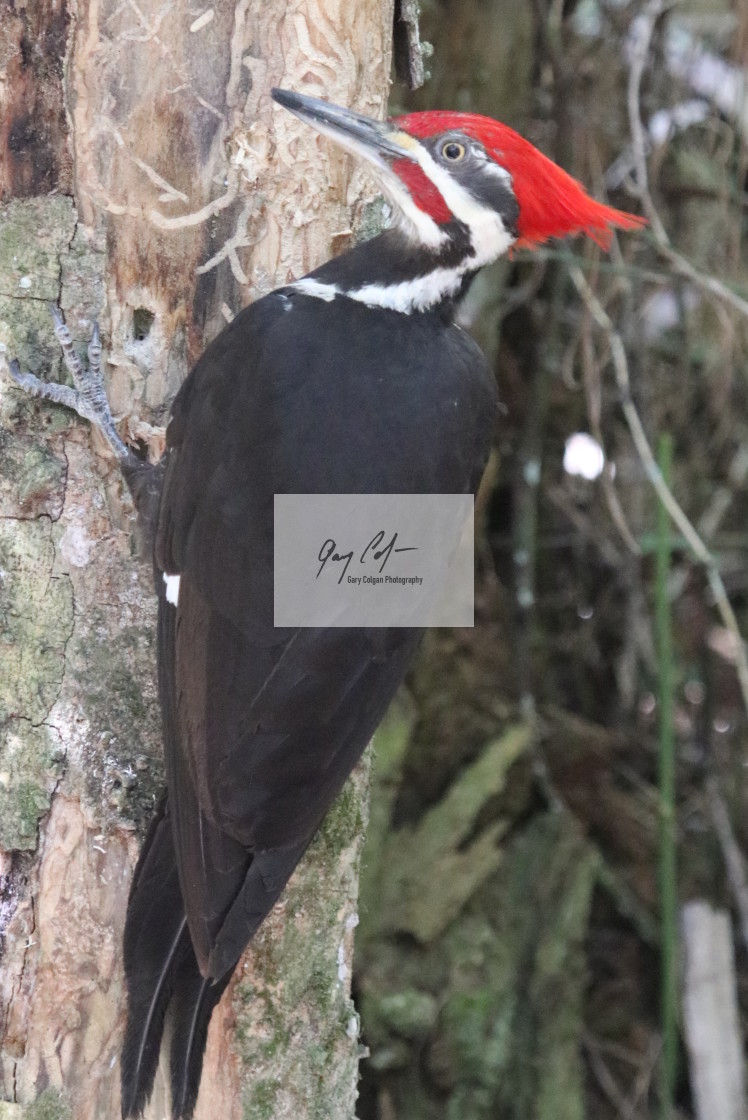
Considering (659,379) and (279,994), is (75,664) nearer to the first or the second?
(279,994)

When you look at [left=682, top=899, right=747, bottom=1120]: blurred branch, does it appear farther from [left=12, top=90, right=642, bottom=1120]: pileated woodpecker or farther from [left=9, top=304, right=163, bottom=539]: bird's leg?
[left=9, top=304, right=163, bottom=539]: bird's leg

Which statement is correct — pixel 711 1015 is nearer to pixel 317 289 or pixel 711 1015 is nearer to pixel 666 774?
pixel 666 774

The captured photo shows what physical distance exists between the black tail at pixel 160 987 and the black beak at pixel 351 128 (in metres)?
0.81

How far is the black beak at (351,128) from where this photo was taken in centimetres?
139

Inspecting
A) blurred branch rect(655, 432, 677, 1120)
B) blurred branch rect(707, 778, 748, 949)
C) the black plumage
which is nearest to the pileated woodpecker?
the black plumage

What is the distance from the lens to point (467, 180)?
1.55 metres

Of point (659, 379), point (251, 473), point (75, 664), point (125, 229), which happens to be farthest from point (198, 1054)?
point (659, 379)

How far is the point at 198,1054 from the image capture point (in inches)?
52.8

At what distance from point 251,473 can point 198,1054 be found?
648 mm

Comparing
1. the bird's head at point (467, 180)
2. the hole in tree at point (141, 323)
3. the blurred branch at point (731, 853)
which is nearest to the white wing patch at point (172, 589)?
the hole in tree at point (141, 323)

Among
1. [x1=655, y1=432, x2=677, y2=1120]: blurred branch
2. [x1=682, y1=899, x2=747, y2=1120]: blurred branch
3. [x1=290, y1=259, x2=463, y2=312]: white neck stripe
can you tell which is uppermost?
[x1=290, y1=259, x2=463, y2=312]: white neck stripe

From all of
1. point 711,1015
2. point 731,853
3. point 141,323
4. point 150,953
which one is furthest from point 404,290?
point 711,1015

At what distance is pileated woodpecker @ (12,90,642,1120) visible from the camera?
52.1 inches

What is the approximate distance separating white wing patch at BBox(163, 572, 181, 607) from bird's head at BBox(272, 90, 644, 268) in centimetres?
55
